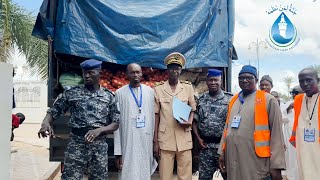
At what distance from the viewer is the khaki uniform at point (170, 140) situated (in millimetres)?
3566

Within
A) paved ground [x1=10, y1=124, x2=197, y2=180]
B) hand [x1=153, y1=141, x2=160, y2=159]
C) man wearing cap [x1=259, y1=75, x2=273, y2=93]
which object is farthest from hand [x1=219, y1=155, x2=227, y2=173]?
man wearing cap [x1=259, y1=75, x2=273, y2=93]

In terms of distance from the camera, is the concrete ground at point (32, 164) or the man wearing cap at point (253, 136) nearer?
the man wearing cap at point (253, 136)

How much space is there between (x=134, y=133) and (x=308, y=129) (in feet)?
4.97

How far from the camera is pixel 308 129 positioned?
10.9 ft

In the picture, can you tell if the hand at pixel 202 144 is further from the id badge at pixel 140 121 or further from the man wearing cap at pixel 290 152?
the man wearing cap at pixel 290 152

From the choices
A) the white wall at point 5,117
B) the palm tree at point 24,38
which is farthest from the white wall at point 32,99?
the white wall at point 5,117

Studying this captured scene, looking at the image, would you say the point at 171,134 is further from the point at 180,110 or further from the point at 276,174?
the point at 276,174

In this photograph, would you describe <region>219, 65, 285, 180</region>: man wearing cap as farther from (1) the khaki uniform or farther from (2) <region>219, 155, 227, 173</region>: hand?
(1) the khaki uniform

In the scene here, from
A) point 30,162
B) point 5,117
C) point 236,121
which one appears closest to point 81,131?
point 5,117

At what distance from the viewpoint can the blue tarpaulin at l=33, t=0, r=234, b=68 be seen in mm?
4293

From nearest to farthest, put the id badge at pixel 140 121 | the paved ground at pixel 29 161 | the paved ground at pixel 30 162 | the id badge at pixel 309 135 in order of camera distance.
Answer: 1. the id badge at pixel 309 135
2. the id badge at pixel 140 121
3. the paved ground at pixel 30 162
4. the paved ground at pixel 29 161

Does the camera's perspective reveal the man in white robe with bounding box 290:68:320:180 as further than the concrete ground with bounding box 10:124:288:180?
No

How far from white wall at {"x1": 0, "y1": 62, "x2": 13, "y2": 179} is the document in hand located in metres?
1.60

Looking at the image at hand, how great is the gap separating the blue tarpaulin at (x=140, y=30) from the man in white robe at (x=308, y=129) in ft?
4.37
